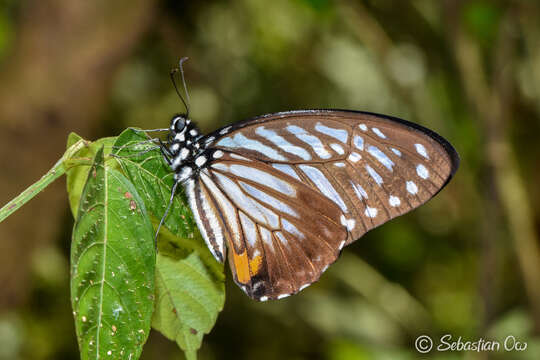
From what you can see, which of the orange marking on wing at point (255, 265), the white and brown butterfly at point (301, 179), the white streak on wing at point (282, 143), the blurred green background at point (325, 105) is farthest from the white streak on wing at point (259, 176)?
the blurred green background at point (325, 105)

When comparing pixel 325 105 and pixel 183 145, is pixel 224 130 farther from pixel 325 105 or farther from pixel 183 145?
pixel 325 105

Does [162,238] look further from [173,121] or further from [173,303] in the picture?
[173,121]

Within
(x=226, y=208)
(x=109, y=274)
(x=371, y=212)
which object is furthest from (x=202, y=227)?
(x=371, y=212)

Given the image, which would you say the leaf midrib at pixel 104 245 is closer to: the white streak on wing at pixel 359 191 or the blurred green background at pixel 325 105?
the white streak on wing at pixel 359 191

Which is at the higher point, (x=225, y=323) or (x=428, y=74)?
(x=428, y=74)

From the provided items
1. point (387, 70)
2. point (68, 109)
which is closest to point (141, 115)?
point (68, 109)

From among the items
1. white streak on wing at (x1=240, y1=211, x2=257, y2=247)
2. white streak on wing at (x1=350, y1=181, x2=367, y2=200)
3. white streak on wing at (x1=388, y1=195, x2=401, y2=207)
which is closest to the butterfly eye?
white streak on wing at (x1=240, y1=211, x2=257, y2=247)

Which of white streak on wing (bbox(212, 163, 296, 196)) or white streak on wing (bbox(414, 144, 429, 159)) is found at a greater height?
white streak on wing (bbox(212, 163, 296, 196))

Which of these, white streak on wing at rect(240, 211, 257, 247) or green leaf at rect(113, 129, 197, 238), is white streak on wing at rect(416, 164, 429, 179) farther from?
green leaf at rect(113, 129, 197, 238)
